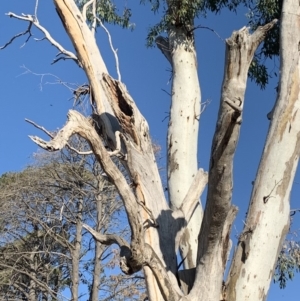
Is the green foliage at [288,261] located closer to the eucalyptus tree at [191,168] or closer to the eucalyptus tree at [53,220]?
the eucalyptus tree at [191,168]

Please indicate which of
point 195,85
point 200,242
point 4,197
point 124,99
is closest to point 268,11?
point 195,85

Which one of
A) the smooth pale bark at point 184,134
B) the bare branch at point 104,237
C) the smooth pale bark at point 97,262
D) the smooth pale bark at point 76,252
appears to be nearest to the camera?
the bare branch at point 104,237

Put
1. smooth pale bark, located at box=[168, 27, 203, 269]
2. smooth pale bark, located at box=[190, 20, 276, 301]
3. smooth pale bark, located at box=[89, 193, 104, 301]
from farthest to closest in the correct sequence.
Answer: smooth pale bark, located at box=[89, 193, 104, 301] < smooth pale bark, located at box=[168, 27, 203, 269] < smooth pale bark, located at box=[190, 20, 276, 301]

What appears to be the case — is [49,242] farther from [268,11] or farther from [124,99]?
[124,99]

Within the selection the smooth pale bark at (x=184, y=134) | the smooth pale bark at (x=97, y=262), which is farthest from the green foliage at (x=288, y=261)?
the smooth pale bark at (x=97, y=262)

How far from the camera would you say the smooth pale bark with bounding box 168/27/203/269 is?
4.55 m

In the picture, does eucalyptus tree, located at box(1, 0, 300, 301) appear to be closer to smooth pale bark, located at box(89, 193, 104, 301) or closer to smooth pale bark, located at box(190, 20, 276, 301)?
smooth pale bark, located at box(190, 20, 276, 301)

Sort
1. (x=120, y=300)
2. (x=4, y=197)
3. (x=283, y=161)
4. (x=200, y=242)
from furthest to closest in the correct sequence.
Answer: (x=4, y=197)
(x=120, y=300)
(x=283, y=161)
(x=200, y=242)

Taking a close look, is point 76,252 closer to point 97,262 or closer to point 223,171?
point 97,262

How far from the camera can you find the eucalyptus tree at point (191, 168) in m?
3.12

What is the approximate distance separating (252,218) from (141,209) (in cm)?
79

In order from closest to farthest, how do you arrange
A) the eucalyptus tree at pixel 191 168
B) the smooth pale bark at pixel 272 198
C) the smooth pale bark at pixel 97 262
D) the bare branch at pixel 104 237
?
the eucalyptus tree at pixel 191 168
the smooth pale bark at pixel 272 198
the bare branch at pixel 104 237
the smooth pale bark at pixel 97 262

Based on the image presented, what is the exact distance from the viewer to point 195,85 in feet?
17.4

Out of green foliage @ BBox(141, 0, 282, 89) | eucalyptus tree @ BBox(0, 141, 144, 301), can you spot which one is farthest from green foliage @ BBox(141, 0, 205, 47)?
eucalyptus tree @ BBox(0, 141, 144, 301)
